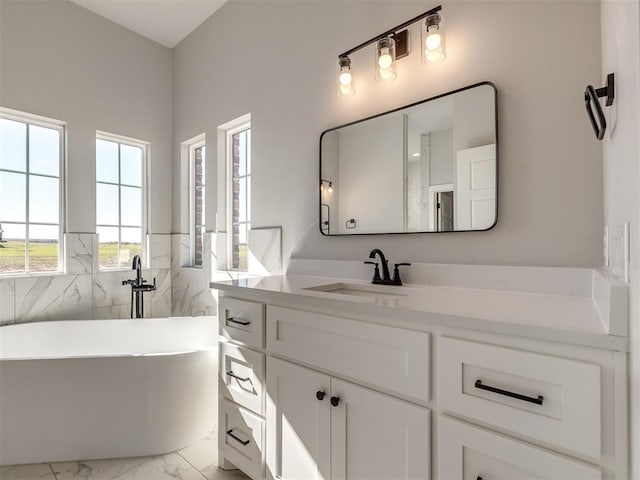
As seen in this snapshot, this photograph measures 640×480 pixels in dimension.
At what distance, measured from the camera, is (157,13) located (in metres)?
2.78

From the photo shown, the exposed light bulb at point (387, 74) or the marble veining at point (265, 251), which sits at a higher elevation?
the exposed light bulb at point (387, 74)

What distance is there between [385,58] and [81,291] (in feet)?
8.99

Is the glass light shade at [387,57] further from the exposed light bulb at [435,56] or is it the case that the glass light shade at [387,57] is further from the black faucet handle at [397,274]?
the black faucet handle at [397,274]

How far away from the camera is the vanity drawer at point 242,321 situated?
1423mm

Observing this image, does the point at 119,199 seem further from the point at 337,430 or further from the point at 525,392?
the point at 525,392

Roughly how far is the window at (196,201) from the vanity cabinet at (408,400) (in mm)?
1782

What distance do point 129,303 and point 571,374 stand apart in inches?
123

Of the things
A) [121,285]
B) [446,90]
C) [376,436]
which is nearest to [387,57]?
[446,90]

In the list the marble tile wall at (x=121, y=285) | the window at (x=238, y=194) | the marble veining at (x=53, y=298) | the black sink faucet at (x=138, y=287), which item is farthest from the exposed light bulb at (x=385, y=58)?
the marble veining at (x=53, y=298)

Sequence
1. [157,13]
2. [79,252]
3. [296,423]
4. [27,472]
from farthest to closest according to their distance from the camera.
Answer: [157,13]
[79,252]
[27,472]
[296,423]

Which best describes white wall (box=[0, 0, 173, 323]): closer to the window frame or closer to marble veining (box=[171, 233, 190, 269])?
marble veining (box=[171, 233, 190, 269])

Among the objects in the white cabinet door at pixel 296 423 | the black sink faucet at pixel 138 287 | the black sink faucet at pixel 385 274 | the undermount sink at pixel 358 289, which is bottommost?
the white cabinet door at pixel 296 423

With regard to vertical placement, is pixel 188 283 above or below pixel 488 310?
below

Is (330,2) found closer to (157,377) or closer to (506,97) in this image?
(506,97)
